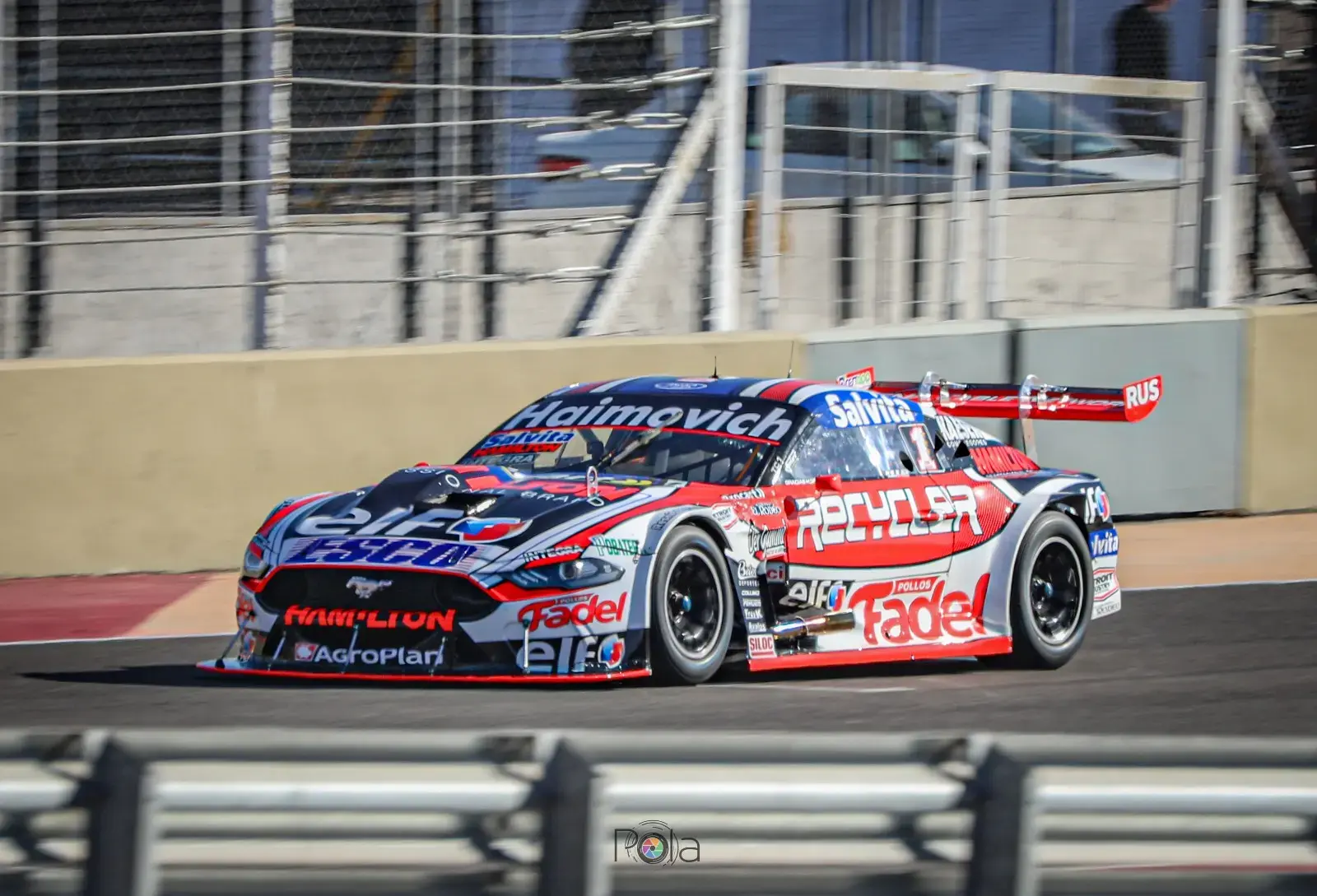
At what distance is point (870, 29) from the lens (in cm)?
1508

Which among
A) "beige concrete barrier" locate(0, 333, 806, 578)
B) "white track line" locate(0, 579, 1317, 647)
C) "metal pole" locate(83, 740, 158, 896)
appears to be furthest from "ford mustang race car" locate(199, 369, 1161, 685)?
"metal pole" locate(83, 740, 158, 896)

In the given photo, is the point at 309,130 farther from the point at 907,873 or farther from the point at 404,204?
the point at 907,873

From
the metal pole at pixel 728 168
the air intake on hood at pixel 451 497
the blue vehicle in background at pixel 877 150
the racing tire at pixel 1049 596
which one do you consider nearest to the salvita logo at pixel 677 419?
the air intake on hood at pixel 451 497

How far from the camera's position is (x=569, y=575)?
752cm

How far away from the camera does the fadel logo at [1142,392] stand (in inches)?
380

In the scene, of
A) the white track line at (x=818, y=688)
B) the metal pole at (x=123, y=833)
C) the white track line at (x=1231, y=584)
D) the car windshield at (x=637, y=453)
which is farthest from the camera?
the white track line at (x=1231, y=584)

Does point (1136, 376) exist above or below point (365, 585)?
above

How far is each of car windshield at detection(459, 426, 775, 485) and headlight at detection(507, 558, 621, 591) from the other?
97 centimetres

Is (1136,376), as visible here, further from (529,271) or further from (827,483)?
(827,483)

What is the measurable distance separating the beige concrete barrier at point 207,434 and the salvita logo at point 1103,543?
3.46 metres

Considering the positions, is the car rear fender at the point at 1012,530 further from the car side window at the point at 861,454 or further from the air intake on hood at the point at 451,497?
the air intake on hood at the point at 451,497

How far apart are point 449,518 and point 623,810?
3684 millimetres

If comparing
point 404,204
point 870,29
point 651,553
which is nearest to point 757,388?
point 651,553

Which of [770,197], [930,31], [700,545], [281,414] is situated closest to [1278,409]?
[930,31]
